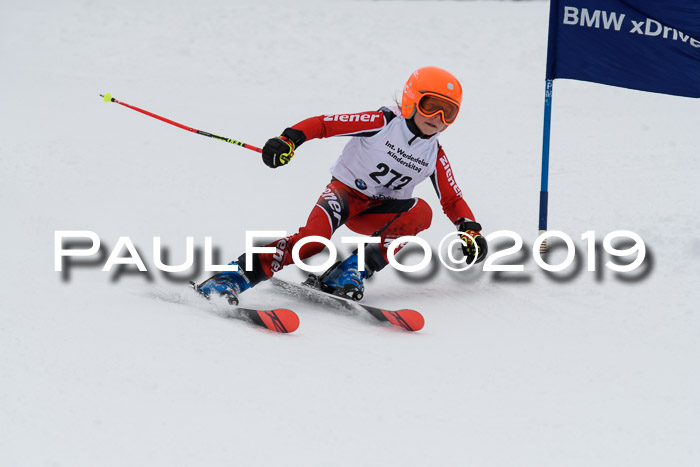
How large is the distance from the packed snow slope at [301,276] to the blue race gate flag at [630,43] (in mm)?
1165

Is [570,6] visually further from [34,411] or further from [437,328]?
[34,411]

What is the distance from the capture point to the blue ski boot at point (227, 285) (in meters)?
4.68

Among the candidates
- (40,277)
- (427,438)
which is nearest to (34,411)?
(427,438)

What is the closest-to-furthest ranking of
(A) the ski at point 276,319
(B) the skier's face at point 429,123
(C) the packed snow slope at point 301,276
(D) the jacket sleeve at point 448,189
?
(C) the packed snow slope at point 301,276 < (A) the ski at point 276,319 < (B) the skier's face at point 429,123 < (D) the jacket sleeve at point 448,189

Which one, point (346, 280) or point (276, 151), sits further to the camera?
point (346, 280)

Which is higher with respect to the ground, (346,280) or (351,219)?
(351,219)

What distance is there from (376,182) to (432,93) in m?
0.67

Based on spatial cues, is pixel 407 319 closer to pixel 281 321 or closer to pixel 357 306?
pixel 357 306

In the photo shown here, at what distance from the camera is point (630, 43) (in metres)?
5.81

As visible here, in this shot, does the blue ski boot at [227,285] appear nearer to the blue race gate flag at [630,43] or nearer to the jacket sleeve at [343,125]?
the jacket sleeve at [343,125]

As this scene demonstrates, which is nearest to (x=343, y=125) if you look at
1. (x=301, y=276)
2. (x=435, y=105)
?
(x=435, y=105)

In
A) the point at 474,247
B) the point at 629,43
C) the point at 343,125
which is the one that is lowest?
the point at 474,247

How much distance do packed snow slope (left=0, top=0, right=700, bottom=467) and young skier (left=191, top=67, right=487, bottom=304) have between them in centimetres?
26

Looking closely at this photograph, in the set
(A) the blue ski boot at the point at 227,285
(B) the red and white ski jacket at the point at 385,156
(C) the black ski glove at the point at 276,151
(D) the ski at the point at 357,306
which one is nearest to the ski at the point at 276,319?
(A) the blue ski boot at the point at 227,285
